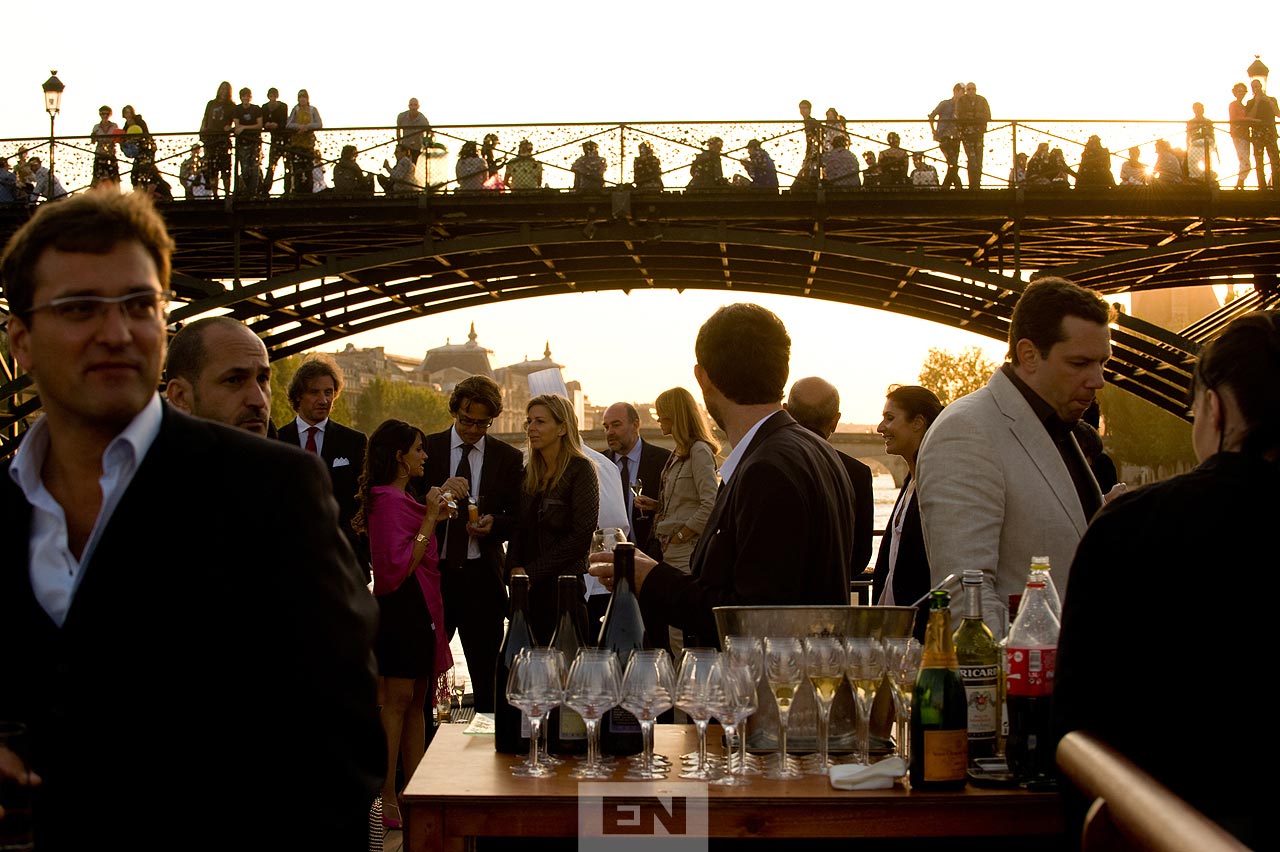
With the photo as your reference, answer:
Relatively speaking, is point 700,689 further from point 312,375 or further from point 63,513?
point 312,375

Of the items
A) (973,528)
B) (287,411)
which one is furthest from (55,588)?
(287,411)

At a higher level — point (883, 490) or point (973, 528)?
point (973, 528)

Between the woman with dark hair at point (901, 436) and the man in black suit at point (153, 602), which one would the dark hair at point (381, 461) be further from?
the man in black suit at point (153, 602)

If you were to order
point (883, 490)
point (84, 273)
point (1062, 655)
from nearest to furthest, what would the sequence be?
point (84, 273), point (1062, 655), point (883, 490)

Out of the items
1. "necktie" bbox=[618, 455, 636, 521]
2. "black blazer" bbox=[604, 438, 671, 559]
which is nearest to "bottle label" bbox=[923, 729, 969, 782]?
"necktie" bbox=[618, 455, 636, 521]

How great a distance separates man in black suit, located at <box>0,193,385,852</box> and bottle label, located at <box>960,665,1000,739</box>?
1.52 meters

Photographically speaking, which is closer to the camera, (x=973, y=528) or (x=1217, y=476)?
(x=1217, y=476)

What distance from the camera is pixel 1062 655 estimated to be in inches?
118

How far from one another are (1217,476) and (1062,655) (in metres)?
0.48

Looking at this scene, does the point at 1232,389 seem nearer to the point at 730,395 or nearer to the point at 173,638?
the point at 730,395

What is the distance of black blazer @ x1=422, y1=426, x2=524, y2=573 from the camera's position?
835cm

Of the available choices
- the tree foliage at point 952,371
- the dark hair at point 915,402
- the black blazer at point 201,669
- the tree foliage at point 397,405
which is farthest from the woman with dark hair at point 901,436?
the tree foliage at point 397,405

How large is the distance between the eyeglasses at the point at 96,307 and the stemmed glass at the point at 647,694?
4.87 ft

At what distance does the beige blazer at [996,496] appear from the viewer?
4387 millimetres
